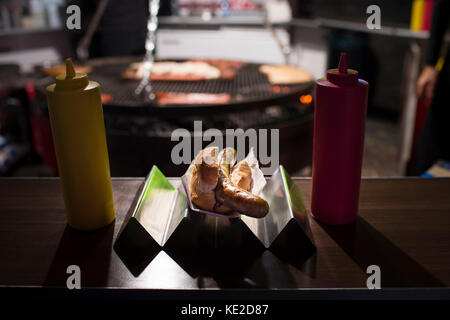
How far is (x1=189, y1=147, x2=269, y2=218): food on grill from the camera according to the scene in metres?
0.76

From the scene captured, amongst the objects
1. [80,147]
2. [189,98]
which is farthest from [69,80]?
[189,98]

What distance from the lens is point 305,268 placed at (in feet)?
2.58

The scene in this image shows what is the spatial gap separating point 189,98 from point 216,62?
1.08 m

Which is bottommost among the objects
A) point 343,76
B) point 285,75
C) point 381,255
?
point 381,255

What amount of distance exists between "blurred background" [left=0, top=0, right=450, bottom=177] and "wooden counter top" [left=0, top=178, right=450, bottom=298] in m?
0.46

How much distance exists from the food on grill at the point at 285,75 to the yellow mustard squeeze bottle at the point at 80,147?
1.72 meters

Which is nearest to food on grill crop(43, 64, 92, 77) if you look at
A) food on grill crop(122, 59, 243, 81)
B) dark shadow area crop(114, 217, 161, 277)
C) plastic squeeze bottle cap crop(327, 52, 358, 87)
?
food on grill crop(122, 59, 243, 81)

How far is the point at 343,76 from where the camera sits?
0.81 m

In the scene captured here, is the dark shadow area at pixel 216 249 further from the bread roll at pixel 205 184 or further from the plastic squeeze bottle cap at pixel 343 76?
the plastic squeeze bottle cap at pixel 343 76

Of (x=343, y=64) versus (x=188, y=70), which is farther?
(x=188, y=70)

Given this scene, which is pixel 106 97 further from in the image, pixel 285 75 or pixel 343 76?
pixel 343 76

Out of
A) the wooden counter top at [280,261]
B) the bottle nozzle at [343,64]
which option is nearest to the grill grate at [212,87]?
the wooden counter top at [280,261]

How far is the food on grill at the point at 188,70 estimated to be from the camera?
8.54ft
